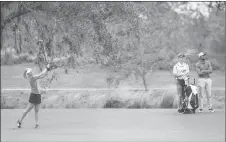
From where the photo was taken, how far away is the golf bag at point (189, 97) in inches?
585

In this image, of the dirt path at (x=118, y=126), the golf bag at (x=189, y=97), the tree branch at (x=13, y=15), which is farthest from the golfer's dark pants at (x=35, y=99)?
the golf bag at (x=189, y=97)

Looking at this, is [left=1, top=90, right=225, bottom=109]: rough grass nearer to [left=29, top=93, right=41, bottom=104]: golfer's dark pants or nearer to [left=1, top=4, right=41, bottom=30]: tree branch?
[left=29, top=93, right=41, bottom=104]: golfer's dark pants

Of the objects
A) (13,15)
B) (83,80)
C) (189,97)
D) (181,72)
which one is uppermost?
(13,15)

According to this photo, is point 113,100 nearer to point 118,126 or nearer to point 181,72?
point 181,72

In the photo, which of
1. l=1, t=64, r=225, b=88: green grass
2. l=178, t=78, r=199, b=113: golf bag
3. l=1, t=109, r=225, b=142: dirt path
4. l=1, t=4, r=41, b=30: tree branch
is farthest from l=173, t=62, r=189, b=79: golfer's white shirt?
l=1, t=64, r=225, b=88: green grass

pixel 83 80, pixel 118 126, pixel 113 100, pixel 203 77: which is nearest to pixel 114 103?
pixel 113 100

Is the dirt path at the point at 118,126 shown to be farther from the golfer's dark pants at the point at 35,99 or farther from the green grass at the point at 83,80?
the green grass at the point at 83,80

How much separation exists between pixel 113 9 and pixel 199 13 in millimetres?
18376

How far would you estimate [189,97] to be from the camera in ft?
48.7

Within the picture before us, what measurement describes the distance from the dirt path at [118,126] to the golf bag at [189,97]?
0.26m

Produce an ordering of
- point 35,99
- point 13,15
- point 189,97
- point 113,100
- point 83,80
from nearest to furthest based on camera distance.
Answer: point 35,99
point 13,15
point 189,97
point 113,100
point 83,80

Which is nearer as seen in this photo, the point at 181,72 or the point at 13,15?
the point at 13,15

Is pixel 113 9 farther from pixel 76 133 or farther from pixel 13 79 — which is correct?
pixel 13 79

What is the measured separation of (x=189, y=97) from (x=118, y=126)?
2870mm
